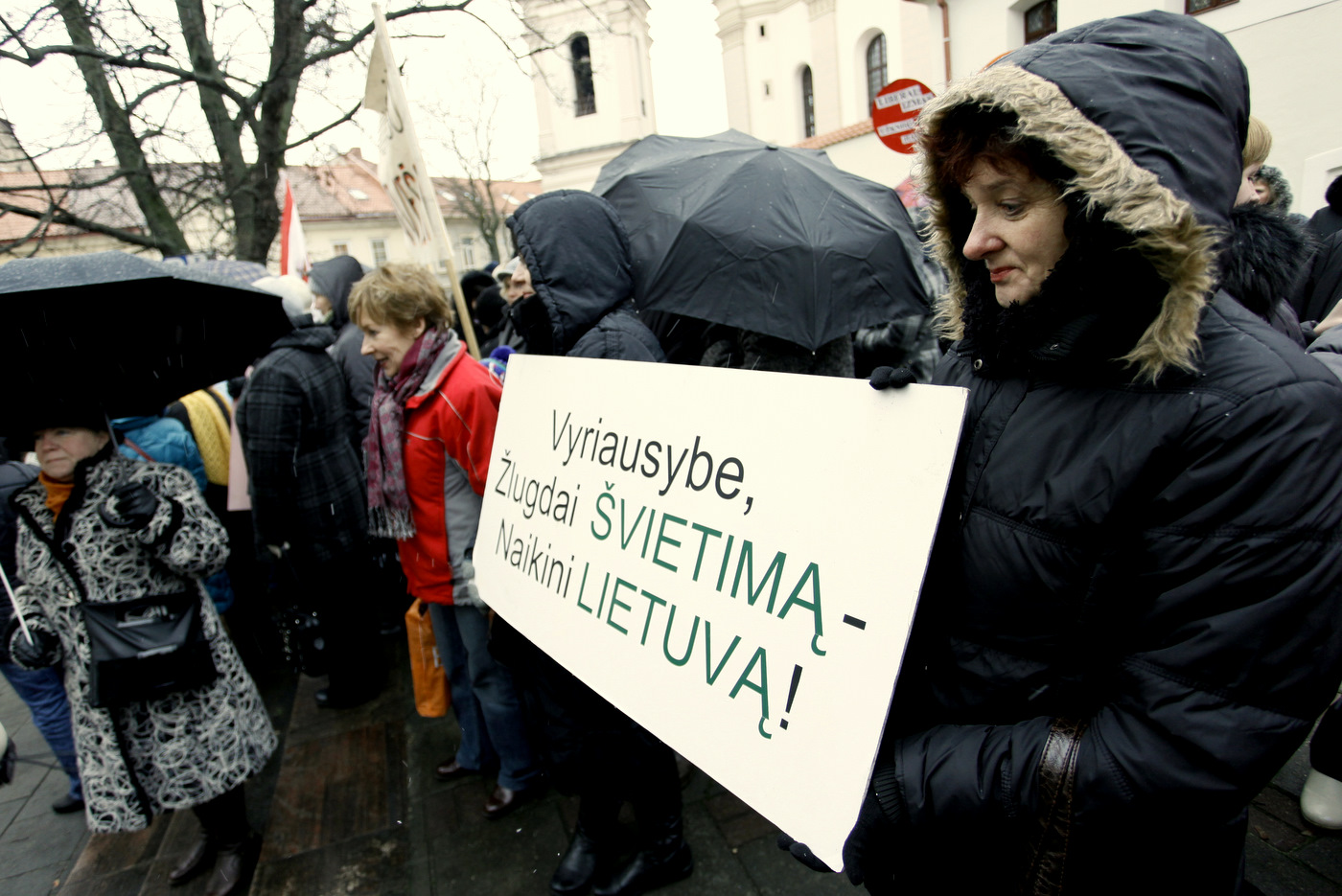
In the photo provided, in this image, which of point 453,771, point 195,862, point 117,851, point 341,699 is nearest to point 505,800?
point 453,771

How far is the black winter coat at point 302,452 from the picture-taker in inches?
125

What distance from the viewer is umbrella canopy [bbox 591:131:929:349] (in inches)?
117

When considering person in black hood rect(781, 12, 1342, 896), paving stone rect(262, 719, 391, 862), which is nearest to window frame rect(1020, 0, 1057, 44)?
person in black hood rect(781, 12, 1342, 896)

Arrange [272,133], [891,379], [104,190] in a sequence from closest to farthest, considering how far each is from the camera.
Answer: [891,379]
[272,133]
[104,190]

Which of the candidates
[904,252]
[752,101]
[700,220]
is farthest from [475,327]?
[752,101]

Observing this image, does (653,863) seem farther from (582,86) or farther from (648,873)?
(582,86)

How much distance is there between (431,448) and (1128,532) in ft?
6.83

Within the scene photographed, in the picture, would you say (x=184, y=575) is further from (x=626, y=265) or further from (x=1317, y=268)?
(x=1317, y=268)

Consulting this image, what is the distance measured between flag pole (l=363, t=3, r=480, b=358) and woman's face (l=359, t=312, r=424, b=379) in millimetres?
243

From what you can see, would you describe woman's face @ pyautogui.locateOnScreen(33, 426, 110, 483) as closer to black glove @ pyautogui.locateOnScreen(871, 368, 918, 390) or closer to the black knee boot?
the black knee boot

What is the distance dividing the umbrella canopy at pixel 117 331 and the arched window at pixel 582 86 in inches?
1234

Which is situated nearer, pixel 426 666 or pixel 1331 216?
pixel 426 666

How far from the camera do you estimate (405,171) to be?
10.9 ft

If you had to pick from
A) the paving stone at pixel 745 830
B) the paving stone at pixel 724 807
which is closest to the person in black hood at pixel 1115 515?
the paving stone at pixel 745 830
